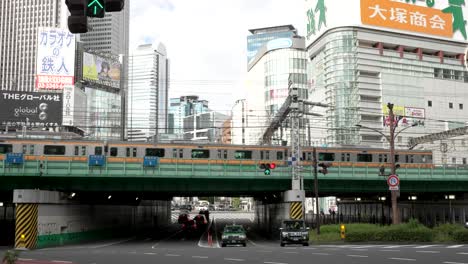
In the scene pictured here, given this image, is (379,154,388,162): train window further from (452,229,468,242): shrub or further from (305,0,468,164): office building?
(305,0,468,164): office building

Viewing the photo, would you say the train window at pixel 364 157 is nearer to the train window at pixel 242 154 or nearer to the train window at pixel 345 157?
the train window at pixel 345 157

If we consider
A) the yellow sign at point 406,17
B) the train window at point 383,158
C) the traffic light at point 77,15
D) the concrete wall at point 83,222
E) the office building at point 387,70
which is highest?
the yellow sign at point 406,17

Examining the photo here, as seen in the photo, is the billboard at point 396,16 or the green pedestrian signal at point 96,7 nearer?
the green pedestrian signal at point 96,7

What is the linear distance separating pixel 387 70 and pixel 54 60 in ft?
262

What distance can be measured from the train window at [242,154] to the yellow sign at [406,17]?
53.3 m

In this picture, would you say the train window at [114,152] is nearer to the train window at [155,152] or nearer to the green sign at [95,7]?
the train window at [155,152]

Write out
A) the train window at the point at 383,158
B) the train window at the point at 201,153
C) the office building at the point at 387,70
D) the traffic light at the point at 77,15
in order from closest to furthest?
the traffic light at the point at 77,15
the train window at the point at 201,153
the train window at the point at 383,158
the office building at the point at 387,70

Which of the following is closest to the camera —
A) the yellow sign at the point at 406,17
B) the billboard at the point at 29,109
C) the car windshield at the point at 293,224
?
the car windshield at the point at 293,224

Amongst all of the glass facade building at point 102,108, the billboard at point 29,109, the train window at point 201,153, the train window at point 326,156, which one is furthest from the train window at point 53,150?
the glass facade building at point 102,108

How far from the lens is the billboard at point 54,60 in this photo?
127188 millimetres

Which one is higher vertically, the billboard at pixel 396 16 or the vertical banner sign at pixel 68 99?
the billboard at pixel 396 16

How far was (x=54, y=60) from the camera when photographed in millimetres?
131250

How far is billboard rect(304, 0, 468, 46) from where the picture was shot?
93812 mm

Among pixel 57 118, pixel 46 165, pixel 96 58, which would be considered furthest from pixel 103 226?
pixel 96 58
